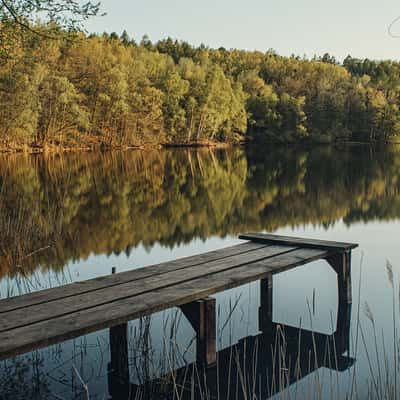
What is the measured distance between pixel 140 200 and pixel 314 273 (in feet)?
46.5

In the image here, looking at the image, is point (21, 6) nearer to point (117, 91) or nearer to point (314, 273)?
point (314, 273)

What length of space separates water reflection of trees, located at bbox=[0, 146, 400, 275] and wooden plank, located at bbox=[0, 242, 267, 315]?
247 cm

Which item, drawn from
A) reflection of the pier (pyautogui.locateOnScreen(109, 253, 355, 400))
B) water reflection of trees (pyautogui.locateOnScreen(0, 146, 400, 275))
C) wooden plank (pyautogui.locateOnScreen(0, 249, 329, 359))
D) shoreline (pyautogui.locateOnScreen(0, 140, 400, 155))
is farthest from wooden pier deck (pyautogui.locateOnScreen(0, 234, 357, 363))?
shoreline (pyautogui.locateOnScreen(0, 140, 400, 155))

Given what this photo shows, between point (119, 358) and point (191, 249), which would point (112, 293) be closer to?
point (119, 358)

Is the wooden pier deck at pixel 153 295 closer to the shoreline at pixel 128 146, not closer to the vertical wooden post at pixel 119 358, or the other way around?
the vertical wooden post at pixel 119 358

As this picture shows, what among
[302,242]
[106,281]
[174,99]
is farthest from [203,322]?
[174,99]

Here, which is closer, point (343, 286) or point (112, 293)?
point (112, 293)

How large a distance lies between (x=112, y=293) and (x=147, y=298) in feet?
1.37

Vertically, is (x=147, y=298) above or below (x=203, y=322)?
above

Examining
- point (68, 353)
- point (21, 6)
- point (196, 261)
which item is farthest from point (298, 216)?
point (68, 353)


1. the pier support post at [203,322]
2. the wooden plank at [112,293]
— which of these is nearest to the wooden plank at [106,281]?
the wooden plank at [112,293]

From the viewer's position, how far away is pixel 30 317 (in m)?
4.96

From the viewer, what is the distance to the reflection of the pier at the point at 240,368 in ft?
18.2

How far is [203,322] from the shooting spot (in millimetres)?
5934
